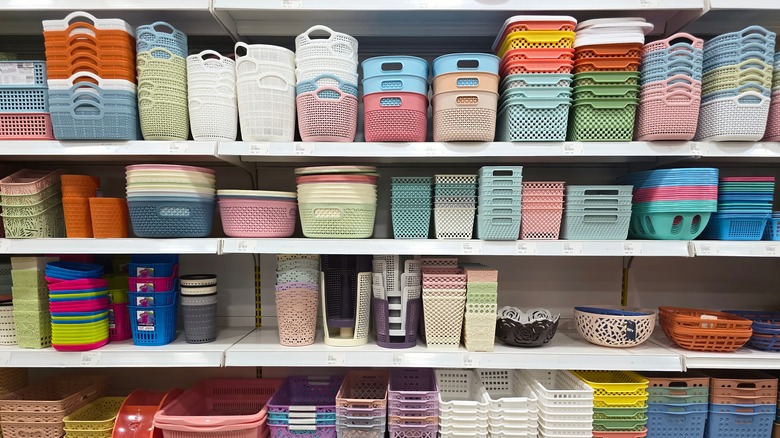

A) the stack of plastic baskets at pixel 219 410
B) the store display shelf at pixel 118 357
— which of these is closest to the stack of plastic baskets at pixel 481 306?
the stack of plastic baskets at pixel 219 410

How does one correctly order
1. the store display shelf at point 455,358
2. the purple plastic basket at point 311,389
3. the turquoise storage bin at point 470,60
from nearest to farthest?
the turquoise storage bin at point 470,60 → the store display shelf at point 455,358 → the purple plastic basket at point 311,389

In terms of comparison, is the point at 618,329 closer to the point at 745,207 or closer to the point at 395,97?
the point at 745,207

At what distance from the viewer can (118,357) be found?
1761 mm

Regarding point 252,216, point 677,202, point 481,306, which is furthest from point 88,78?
point 677,202

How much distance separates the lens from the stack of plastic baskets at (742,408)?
1.81 m

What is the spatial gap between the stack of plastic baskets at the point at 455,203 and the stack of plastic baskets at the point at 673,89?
31.7 inches

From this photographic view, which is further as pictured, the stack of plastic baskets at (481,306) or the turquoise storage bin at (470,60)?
the stack of plastic baskets at (481,306)

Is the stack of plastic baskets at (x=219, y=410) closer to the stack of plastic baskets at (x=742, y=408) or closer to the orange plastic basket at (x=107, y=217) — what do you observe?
the orange plastic basket at (x=107, y=217)

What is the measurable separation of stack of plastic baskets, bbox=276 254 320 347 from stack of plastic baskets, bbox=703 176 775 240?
Result: 1.94 meters

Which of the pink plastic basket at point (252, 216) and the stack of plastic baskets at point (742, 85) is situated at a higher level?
the stack of plastic baskets at point (742, 85)

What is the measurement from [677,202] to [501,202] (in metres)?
0.79

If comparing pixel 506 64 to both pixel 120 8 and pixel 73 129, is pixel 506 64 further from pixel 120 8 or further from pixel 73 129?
pixel 73 129

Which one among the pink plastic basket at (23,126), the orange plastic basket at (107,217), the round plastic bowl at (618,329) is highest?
the pink plastic basket at (23,126)

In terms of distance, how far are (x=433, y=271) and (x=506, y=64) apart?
101 centimetres
